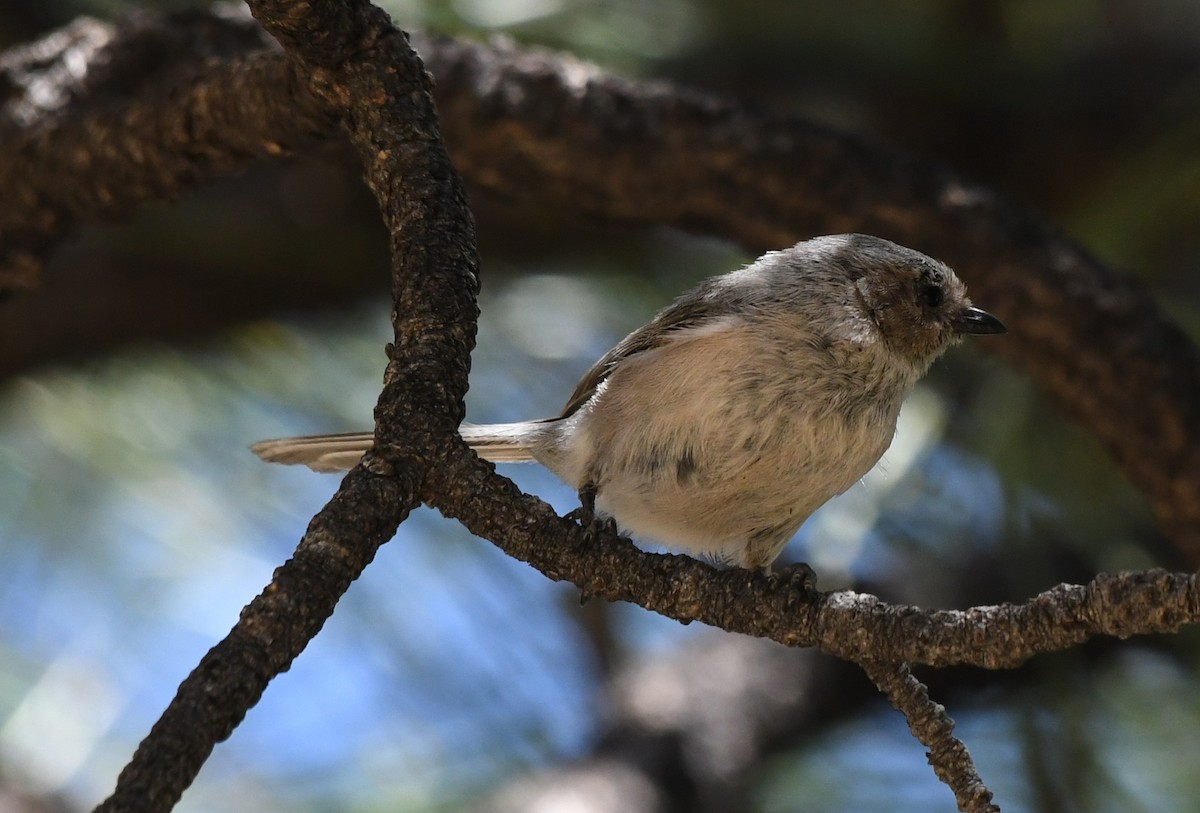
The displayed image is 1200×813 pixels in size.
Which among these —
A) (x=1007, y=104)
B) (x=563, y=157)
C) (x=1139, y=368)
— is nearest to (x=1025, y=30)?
(x=1007, y=104)

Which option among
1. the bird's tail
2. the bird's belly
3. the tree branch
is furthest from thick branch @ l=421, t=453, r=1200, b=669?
the bird's tail

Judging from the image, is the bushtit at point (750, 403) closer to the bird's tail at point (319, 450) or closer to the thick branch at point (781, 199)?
the bird's tail at point (319, 450)

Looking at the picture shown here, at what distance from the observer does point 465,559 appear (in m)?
2.81

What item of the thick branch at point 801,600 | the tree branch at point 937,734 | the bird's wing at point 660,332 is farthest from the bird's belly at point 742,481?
the tree branch at point 937,734

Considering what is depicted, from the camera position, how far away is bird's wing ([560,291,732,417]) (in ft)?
7.14

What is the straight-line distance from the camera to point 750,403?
6.33ft

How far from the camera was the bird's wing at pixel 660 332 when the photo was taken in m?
2.18

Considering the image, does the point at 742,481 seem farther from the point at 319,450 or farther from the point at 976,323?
the point at 319,450

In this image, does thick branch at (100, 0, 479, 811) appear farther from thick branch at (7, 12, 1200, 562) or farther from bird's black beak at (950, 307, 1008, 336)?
bird's black beak at (950, 307, 1008, 336)

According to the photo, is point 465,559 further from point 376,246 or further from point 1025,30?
point 1025,30

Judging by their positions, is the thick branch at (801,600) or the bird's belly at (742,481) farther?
the bird's belly at (742,481)

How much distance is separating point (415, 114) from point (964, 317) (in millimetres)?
1192

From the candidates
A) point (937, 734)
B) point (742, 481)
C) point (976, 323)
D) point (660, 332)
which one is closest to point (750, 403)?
point (742, 481)

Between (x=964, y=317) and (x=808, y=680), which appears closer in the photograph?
(x=964, y=317)
